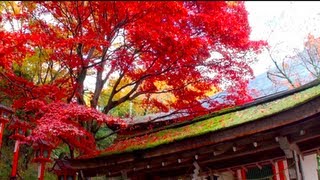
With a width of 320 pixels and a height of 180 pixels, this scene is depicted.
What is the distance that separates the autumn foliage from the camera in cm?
1187

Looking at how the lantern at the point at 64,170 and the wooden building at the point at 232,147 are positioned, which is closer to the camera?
the wooden building at the point at 232,147

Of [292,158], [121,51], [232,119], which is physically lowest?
[292,158]

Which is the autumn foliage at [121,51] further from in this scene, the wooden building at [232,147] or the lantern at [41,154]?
the wooden building at [232,147]

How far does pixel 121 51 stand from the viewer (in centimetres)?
1415

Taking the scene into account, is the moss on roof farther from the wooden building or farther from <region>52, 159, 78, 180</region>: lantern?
<region>52, 159, 78, 180</region>: lantern

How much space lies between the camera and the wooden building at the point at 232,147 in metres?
8.27

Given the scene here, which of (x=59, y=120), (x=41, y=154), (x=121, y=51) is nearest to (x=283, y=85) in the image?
(x=121, y=51)

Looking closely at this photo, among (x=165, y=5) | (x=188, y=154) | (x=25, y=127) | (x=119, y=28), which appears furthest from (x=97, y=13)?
(x=188, y=154)

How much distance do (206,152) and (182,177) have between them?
2.14 metres

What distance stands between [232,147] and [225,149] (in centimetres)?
22

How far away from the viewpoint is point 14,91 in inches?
598

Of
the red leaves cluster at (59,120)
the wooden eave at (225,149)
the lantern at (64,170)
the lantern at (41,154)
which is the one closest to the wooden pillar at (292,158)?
the wooden eave at (225,149)

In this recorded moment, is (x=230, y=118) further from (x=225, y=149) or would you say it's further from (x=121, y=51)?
(x=121, y=51)

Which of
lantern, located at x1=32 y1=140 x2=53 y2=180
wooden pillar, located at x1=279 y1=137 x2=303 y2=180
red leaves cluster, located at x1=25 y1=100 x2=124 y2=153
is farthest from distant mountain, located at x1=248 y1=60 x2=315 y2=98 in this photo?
wooden pillar, located at x1=279 y1=137 x2=303 y2=180
